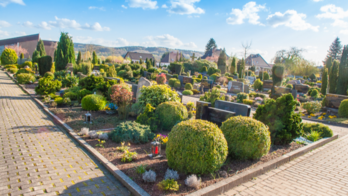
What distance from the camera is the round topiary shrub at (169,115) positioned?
302 inches

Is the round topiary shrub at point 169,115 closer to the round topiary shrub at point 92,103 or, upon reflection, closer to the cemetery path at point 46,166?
the cemetery path at point 46,166

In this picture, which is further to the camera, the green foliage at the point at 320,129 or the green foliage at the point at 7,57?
the green foliage at the point at 7,57

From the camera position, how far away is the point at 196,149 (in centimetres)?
424

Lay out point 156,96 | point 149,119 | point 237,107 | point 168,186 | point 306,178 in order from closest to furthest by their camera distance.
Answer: point 168,186 < point 306,178 < point 149,119 < point 237,107 < point 156,96

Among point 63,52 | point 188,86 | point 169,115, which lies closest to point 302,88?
point 188,86

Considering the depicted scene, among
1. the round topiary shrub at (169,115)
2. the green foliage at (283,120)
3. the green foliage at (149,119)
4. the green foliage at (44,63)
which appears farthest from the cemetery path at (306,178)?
the green foliage at (44,63)

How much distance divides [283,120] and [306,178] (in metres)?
2.13

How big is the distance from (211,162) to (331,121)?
444 inches

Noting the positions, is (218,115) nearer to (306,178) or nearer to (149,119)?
(149,119)

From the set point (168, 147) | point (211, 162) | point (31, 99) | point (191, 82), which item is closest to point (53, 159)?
point (168, 147)

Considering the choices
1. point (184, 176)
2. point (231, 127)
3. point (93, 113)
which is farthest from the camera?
point (93, 113)

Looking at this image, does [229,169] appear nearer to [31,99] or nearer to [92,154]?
[92,154]

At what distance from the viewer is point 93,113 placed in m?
9.98

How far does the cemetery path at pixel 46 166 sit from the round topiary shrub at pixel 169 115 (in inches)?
115
